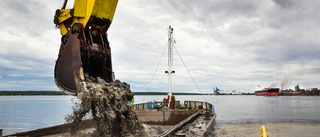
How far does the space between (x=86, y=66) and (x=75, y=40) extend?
1.18 meters

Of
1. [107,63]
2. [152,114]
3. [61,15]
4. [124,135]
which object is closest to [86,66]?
[107,63]

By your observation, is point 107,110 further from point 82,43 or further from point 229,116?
point 229,116

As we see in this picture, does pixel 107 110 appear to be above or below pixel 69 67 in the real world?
below

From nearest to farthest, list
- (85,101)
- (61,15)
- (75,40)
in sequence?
(85,101) < (75,40) < (61,15)

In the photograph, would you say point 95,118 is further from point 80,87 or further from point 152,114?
point 152,114

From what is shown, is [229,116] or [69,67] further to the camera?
[229,116]

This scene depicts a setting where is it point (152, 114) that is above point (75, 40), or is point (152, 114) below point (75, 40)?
below

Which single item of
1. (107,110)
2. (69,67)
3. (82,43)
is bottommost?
(107,110)

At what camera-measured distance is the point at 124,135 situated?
293 inches

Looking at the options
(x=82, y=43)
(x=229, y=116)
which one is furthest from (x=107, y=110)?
(x=229, y=116)

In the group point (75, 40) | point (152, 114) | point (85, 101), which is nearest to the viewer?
point (85, 101)

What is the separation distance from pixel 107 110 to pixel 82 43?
2525 millimetres

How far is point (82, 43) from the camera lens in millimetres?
7434

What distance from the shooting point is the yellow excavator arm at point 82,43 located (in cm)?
712
